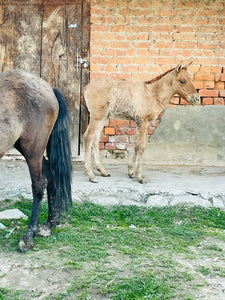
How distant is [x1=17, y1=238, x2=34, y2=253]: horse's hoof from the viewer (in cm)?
281

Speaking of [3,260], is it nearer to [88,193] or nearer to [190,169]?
[88,193]

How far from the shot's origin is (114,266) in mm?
2578

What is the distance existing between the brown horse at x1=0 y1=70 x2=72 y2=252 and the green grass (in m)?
0.24

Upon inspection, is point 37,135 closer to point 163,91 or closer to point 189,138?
point 163,91

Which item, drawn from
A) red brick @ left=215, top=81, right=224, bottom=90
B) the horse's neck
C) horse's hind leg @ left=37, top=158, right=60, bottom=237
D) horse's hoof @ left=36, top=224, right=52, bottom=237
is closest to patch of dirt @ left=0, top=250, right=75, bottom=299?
horse's hoof @ left=36, top=224, right=52, bottom=237

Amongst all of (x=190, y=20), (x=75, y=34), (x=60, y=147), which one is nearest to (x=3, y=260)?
(x=60, y=147)

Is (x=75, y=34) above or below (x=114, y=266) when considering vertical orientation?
above

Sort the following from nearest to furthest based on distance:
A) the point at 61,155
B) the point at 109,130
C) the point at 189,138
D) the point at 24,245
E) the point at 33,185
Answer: the point at 24,245, the point at 33,185, the point at 61,155, the point at 109,130, the point at 189,138

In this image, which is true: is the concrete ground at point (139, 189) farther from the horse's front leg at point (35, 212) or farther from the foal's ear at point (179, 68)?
the foal's ear at point (179, 68)

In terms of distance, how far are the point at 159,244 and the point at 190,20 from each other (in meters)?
4.41

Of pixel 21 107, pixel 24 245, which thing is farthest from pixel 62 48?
pixel 24 245

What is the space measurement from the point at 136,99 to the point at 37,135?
7.69 ft

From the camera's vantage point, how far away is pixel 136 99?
197 inches

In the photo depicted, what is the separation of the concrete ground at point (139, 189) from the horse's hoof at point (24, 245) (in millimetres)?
1217
